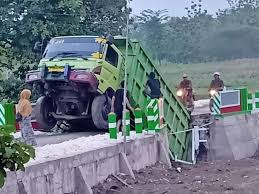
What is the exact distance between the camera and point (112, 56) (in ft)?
53.8

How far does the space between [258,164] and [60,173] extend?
8608 millimetres

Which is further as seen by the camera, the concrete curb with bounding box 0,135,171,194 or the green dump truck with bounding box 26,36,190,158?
the green dump truck with bounding box 26,36,190,158

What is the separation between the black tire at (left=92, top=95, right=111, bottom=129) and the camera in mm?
15844

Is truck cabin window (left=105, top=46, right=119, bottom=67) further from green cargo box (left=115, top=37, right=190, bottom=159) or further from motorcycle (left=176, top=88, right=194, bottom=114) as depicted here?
motorcycle (left=176, top=88, right=194, bottom=114)

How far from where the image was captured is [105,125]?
53.0 ft

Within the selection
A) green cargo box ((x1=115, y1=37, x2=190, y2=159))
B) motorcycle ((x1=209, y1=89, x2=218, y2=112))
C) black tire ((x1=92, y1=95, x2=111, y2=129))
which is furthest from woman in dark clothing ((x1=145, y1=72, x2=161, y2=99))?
→ motorcycle ((x1=209, y1=89, x2=218, y2=112))

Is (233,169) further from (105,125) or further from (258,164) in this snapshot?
(105,125)

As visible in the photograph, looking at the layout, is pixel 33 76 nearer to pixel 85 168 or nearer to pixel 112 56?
pixel 112 56

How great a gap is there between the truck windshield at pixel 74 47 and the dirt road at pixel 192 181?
335 cm

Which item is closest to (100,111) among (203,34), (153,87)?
(153,87)

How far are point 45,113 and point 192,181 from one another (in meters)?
4.63

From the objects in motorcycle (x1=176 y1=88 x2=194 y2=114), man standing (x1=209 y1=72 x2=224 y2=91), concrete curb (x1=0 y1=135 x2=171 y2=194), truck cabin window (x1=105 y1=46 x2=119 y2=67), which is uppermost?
truck cabin window (x1=105 y1=46 x2=119 y2=67)

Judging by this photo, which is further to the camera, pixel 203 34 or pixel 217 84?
pixel 203 34

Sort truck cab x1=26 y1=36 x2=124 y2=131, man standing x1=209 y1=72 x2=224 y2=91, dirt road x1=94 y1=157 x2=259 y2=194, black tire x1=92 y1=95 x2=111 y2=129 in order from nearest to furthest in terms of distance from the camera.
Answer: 1. dirt road x1=94 y1=157 x2=259 y2=194
2. truck cab x1=26 y1=36 x2=124 y2=131
3. black tire x1=92 y1=95 x2=111 y2=129
4. man standing x1=209 y1=72 x2=224 y2=91
